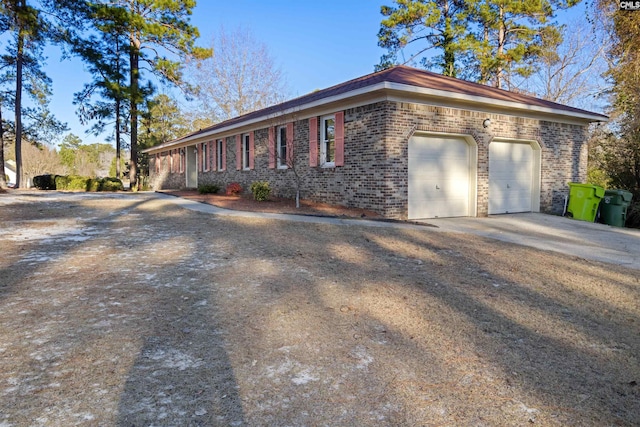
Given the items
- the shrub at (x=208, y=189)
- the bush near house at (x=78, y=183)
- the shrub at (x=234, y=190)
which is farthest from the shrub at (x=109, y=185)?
the shrub at (x=234, y=190)

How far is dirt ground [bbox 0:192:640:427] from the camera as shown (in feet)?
7.51

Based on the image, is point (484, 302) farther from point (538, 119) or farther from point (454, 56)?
point (454, 56)

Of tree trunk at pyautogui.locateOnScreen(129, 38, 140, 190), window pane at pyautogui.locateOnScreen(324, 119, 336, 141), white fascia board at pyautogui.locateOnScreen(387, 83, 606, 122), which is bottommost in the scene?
window pane at pyautogui.locateOnScreen(324, 119, 336, 141)

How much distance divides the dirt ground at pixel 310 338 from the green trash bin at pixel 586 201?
7.13 m

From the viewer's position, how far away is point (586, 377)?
2.73 meters

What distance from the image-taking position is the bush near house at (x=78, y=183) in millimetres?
22906

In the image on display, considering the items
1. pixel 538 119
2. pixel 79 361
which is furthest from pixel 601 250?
pixel 79 361

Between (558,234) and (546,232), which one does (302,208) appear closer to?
(546,232)

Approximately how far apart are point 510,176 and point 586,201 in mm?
2161

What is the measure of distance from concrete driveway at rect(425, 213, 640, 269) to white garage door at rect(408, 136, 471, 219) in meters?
0.53

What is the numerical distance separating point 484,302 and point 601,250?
445 centimetres

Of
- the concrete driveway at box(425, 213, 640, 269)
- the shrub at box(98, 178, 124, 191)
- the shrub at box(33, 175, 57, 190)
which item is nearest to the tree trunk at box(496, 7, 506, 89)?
the concrete driveway at box(425, 213, 640, 269)

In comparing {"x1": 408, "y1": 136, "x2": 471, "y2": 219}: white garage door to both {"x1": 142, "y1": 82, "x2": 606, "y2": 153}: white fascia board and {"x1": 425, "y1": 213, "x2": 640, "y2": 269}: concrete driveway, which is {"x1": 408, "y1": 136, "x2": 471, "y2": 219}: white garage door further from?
{"x1": 142, "y1": 82, "x2": 606, "y2": 153}: white fascia board

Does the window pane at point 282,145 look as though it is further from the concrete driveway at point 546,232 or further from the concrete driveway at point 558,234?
the concrete driveway at point 558,234
